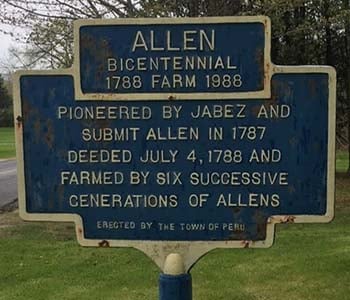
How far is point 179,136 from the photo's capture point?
127 inches

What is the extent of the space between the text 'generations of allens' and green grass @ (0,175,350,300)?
2654mm

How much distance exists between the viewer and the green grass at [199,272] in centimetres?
590

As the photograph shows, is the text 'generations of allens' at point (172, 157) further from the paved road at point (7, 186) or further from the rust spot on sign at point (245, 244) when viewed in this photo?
the paved road at point (7, 186)

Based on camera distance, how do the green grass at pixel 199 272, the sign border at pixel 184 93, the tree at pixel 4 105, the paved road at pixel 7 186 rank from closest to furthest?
the sign border at pixel 184 93 < the green grass at pixel 199 272 < the paved road at pixel 7 186 < the tree at pixel 4 105

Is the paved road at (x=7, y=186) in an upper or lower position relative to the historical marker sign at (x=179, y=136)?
lower

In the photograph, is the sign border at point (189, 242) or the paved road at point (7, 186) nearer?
the sign border at point (189, 242)

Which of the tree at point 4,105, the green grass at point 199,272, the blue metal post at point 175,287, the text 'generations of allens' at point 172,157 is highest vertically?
the text 'generations of allens' at point 172,157

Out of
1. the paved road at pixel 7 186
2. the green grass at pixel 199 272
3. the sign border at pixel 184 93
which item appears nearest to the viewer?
the sign border at pixel 184 93

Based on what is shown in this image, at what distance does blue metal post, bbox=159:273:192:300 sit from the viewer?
10.6 feet

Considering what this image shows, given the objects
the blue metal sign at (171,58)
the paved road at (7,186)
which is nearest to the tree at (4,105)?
the paved road at (7,186)

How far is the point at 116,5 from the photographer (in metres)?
14.6

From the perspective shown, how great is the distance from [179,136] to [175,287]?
A: 0.75 metres

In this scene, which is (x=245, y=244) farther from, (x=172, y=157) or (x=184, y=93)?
(x=184, y=93)

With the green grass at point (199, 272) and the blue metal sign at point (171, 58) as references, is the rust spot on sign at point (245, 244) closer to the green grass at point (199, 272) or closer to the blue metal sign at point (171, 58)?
the blue metal sign at point (171, 58)
